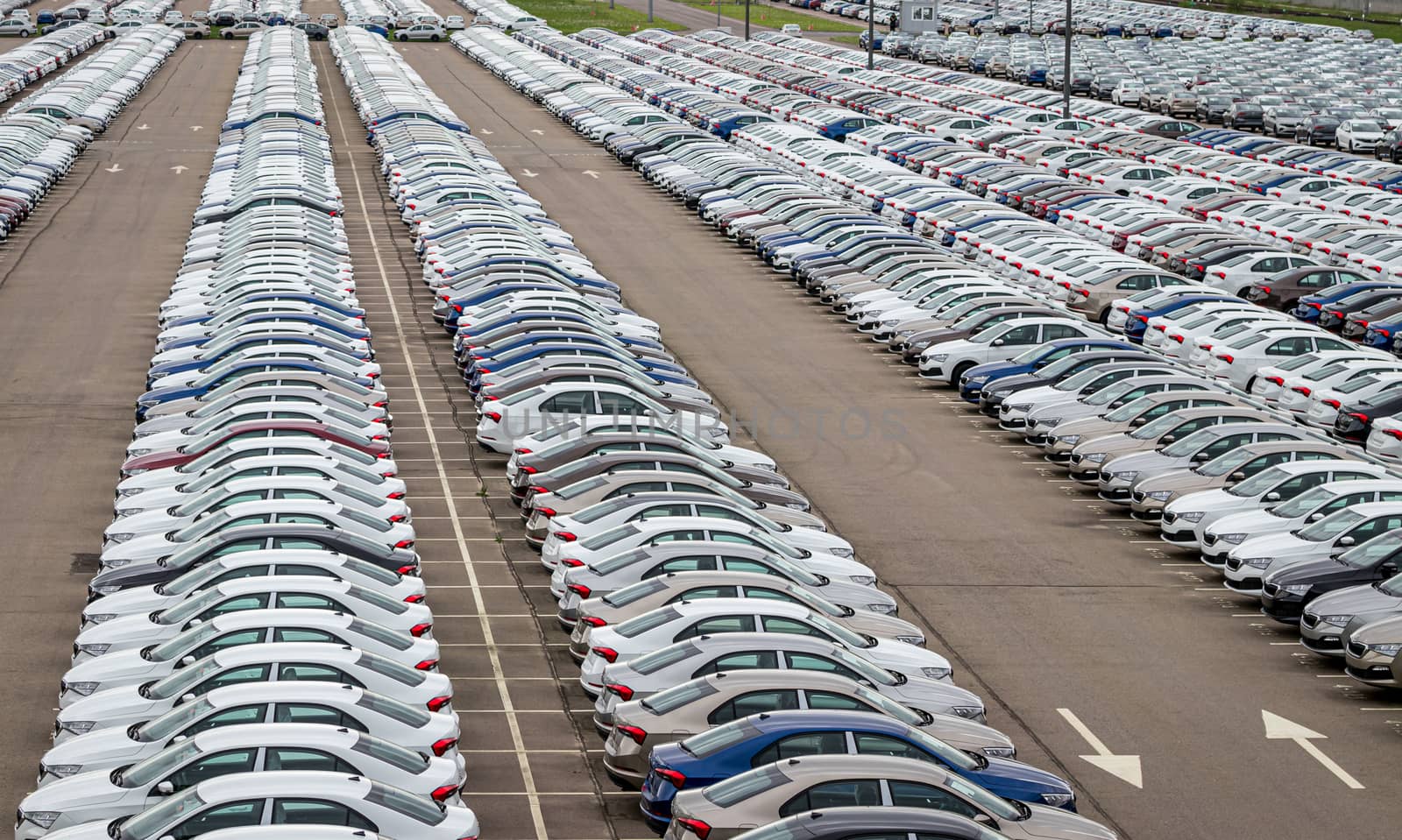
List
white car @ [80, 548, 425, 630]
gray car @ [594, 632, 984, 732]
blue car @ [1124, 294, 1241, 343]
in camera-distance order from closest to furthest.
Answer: gray car @ [594, 632, 984, 732]
white car @ [80, 548, 425, 630]
blue car @ [1124, 294, 1241, 343]

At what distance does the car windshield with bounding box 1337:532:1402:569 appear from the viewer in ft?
74.2

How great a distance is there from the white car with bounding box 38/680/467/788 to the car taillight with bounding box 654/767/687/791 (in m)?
1.89

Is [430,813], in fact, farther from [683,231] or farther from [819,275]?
[683,231]

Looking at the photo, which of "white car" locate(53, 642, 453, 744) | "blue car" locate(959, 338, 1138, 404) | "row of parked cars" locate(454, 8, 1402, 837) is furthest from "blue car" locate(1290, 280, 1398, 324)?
"white car" locate(53, 642, 453, 744)

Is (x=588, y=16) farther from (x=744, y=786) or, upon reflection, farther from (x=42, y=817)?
(x=744, y=786)

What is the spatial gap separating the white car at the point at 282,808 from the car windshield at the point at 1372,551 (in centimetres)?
1246

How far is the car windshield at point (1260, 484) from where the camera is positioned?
25688 millimetres

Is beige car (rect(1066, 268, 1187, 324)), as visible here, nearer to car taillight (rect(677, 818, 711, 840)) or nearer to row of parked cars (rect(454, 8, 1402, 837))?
row of parked cars (rect(454, 8, 1402, 837))

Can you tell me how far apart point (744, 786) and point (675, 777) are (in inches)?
35.9

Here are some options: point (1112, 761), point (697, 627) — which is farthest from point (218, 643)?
point (1112, 761)

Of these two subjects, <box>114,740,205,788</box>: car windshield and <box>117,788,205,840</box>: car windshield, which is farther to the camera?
<box>114,740,205,788</box>: car windshield

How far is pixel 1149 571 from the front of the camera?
81.5 ft

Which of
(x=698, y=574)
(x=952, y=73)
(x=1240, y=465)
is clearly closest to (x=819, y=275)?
(x=1240, y=465)

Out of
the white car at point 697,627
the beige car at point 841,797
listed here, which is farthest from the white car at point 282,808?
the white car at point 697,627
